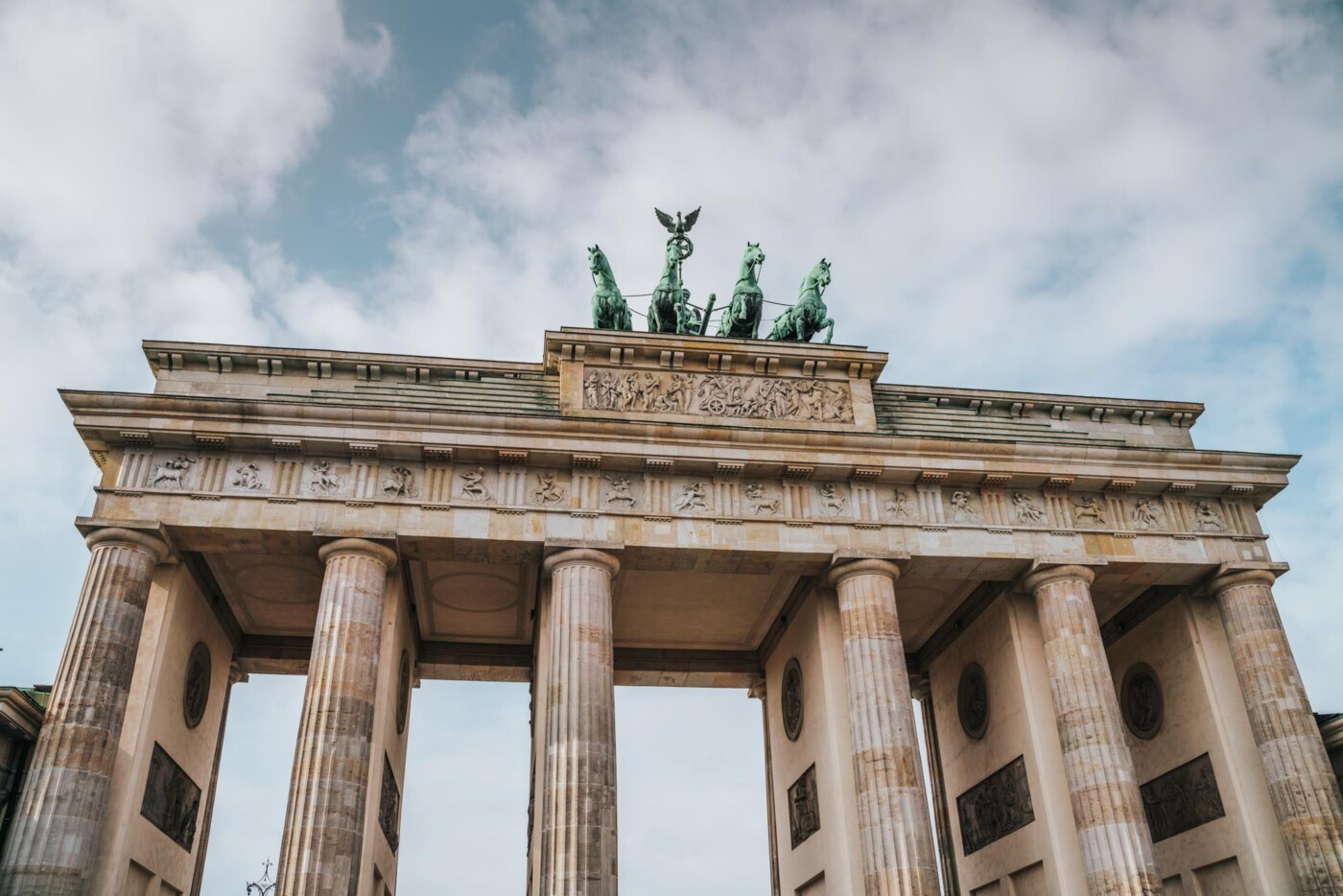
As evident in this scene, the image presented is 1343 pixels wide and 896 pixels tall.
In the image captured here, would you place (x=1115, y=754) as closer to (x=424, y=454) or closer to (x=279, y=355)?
(x=424, y=454)

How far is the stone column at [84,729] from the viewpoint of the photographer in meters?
16.2

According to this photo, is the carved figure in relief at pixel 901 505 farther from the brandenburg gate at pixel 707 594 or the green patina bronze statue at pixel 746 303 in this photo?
the green patina bronze statue at pixel 746 303

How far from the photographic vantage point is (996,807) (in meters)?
23.3

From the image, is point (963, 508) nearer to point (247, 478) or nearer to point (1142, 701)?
point (1142, 701)

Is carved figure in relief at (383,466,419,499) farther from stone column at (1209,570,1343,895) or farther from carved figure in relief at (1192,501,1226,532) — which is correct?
stone column at (1209,570,1343,895)

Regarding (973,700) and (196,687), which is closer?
(196,687)

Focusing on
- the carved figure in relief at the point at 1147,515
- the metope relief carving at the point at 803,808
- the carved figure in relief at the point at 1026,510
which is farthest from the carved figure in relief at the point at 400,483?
the carved figure in relief at the point at 1147,515

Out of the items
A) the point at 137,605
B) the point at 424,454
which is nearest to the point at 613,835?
the point at 424,454

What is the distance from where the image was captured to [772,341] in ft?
77.4

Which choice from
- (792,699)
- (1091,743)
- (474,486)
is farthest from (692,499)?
(1091,743)

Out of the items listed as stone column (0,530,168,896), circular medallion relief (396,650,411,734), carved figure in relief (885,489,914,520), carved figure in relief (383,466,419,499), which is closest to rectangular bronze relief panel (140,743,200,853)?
stone column (0,530,168,896)

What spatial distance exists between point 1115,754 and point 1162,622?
5.48 metres

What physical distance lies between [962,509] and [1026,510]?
1458 millimetres

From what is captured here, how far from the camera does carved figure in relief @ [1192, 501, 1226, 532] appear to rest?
2275cm
